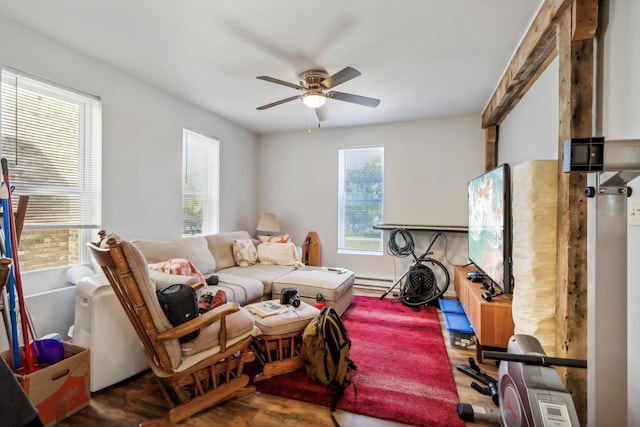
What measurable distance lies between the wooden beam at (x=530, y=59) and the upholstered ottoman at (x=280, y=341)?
2629 mm

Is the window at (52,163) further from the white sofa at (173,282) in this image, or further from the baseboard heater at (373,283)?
the baseboard heater at (373,283)

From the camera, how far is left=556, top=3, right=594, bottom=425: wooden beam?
1.66 m

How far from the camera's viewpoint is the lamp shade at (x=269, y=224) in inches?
193

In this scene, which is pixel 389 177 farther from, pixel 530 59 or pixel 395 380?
pixel 395 380

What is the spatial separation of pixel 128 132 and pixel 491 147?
4.53m

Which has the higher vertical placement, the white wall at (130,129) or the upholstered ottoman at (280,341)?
the white wall at (130,129)

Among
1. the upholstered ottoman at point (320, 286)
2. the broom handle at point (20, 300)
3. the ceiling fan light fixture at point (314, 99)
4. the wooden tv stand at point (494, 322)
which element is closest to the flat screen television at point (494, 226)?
the wooden tv stand at point (494, 322)

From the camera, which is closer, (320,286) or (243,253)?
(320,286)

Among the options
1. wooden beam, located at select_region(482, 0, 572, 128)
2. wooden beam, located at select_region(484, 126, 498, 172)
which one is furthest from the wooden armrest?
wooden beam, located at select_region(484, 126, 498, 172)

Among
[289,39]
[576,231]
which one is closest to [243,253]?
[289,39]

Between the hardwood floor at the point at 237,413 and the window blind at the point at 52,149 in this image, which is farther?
the window blind at the point at 52,149

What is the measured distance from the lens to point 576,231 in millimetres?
1662

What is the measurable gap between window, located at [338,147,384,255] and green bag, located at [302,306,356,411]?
2773mm

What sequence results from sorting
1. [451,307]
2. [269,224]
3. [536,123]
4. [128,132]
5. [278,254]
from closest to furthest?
[536,123]
[128,132]
[451,307]
[278,254]
[269,224]
